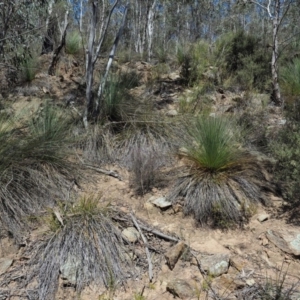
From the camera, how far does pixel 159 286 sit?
7.75ft

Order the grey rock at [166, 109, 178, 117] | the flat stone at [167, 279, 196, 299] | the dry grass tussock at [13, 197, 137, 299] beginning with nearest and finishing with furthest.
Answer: the flat stone at [167, 279, 196, 299], the dry grass tussock at [13, 197, 137, 299], the grey rock at [166, 109, 178, 117]

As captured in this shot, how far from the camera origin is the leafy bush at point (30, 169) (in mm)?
2842

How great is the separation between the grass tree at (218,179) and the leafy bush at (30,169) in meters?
1.14

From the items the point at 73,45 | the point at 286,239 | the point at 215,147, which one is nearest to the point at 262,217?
the point at 286,239

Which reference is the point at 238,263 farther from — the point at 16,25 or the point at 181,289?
the point at 16,25

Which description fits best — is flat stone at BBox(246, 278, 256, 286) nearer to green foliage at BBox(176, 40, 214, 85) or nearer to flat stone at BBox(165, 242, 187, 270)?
flat stone at BBox(165, 242, 187, 270)

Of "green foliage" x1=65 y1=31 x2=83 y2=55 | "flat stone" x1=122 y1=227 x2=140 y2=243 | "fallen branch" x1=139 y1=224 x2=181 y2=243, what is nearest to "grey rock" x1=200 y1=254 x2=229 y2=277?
"fallen branch" x1=139 y1=224 x2=181 y2=243

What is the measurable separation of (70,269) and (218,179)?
4.98ft

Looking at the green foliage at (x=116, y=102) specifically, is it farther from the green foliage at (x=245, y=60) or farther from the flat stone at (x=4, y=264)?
the flat stone at (x=4, y=264)

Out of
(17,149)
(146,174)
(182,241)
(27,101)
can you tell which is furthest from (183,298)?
(27,101)

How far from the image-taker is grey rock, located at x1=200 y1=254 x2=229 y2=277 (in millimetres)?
2396

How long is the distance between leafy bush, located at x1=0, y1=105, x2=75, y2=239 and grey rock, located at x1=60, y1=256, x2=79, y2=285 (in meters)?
0.52

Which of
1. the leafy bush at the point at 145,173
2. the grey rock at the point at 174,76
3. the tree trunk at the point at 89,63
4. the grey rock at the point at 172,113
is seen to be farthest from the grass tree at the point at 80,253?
the grey rock at the point at 174,76

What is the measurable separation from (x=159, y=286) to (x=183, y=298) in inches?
8.3
